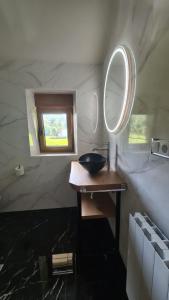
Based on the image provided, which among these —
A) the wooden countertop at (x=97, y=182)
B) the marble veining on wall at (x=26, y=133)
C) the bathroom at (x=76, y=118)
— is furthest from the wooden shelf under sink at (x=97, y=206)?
the marble veining on wall at (x=26, y=133)

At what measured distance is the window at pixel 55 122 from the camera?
2.20 meters

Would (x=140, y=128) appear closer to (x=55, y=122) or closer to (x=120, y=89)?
(x=120, y=89)

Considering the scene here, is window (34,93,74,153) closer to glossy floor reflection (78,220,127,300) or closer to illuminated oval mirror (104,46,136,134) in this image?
illuminated oval mirror (104,46,136,134)

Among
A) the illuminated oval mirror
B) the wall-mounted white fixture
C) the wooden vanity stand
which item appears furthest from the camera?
the wall-mounted white fixture

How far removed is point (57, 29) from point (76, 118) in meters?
0.95

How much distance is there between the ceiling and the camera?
1340mm

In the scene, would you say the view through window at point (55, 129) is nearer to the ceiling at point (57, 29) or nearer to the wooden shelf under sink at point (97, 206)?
the ceiling at point (57, 29)

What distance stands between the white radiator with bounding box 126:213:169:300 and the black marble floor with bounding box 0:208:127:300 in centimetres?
39

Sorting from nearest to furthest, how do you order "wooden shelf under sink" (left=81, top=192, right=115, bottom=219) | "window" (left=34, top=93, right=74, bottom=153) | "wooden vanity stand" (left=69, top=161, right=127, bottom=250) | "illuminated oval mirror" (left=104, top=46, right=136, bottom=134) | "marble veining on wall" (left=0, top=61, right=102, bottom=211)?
"illuminated oval mirror" (left=104, top=46, right=136, bottom=134)
"wooden vanity stand" (left=69, top=161, right=127, bottom=250)
"wooden shelf under sink" (left=81, top=192, right=115, bottom=219)
"marble veining on wall" (left=0, top=61, right=102, bottom=211)
"window" (left=34, top=93, right=74, bottom=153)

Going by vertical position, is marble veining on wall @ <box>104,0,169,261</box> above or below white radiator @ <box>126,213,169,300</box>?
above

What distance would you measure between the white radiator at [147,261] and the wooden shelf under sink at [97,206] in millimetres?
439

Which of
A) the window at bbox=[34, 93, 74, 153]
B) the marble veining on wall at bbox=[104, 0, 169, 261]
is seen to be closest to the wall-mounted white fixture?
the window at bbox=[34, 93, 74, 153]

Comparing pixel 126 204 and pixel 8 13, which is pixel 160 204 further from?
pixel 8 13

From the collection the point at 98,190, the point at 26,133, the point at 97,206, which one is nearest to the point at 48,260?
the point at 97,206
